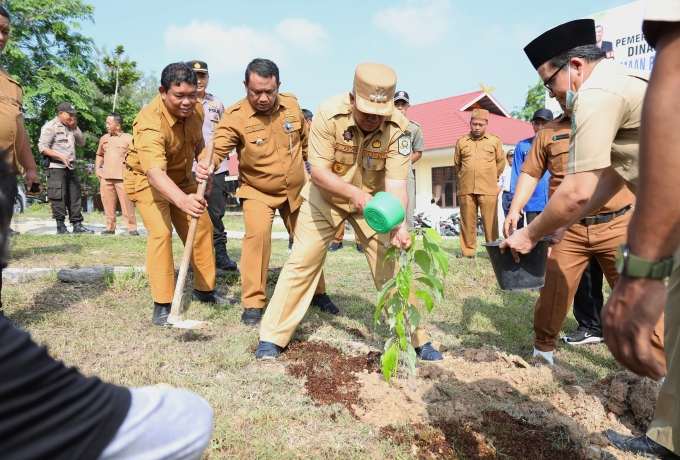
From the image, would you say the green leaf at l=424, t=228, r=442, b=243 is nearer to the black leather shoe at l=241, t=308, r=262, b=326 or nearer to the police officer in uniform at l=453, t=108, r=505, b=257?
the black leather shoe at l=241, t=308, r=262, b=326

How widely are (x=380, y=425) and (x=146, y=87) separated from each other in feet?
154

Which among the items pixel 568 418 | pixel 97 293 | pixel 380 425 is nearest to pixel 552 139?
pixel 568 418

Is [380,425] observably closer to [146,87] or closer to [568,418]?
[568,418]

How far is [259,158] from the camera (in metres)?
4.36

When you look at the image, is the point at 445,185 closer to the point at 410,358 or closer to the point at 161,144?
the point at 161,144

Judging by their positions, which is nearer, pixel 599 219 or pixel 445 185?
Answer: pixel 599 219

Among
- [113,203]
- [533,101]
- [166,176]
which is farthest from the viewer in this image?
[533,101]

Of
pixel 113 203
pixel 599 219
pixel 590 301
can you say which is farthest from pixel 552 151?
pixel 113 203

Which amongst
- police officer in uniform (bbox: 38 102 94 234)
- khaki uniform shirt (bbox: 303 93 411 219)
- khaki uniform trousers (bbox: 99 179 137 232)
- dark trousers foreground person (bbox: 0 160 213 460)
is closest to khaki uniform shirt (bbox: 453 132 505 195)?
khaki uniform shirt (bbox: 303 93 411 219)

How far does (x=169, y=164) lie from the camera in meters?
4.41

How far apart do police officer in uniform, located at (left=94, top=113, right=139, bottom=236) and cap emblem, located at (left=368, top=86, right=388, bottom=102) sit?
7.14 m

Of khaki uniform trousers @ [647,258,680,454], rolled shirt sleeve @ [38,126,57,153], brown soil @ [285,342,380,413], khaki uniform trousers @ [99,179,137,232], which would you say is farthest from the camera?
khaki uniform trousers @ [99,179,137,232]

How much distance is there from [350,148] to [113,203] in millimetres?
7394

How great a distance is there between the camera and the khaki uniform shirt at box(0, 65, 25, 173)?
11.3 ft
